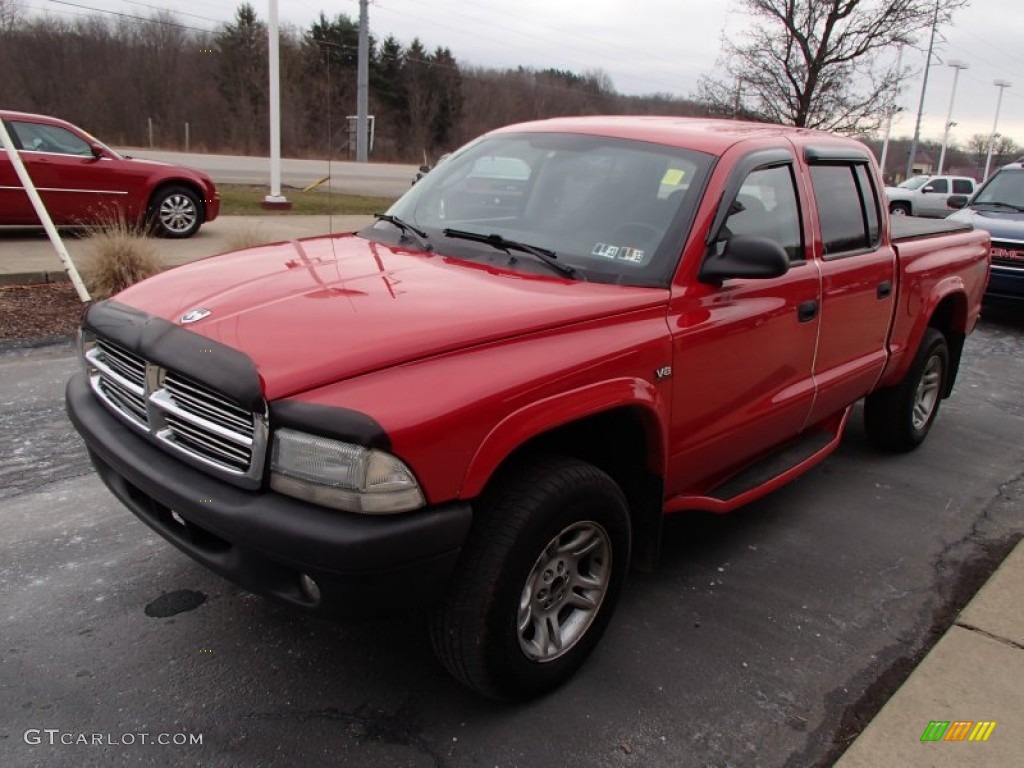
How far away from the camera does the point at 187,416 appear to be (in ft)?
7.73

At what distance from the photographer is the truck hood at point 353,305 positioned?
7.32ft

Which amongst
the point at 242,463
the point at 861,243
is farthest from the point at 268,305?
the point at 861,243

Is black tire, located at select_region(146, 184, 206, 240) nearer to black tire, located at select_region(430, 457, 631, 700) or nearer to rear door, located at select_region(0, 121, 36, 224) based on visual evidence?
rear door, located at select_region(0, 121, 36, 224)

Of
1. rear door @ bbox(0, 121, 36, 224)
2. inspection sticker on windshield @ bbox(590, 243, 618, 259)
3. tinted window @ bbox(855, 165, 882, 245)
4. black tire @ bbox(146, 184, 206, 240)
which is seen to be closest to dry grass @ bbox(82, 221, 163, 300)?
rear door @ bbox(0, 121, 36, 224)

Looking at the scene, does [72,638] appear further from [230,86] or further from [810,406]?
[230,86]

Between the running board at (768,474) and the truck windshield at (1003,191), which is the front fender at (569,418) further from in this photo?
the truck windshield at (1003,191)

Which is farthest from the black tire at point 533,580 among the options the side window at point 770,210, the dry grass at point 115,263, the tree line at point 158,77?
the tree line at point 158,77

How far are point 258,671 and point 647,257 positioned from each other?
203 centimetres

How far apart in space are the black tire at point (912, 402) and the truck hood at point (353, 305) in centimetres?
278

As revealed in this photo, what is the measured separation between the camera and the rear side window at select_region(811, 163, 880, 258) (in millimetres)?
3912

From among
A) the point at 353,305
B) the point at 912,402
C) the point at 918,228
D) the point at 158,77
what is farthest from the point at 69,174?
the point at 158,77

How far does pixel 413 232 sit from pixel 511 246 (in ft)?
1.84

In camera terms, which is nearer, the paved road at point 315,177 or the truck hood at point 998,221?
the truck hood at point 998,221

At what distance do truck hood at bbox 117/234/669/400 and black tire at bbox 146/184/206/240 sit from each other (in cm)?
888
